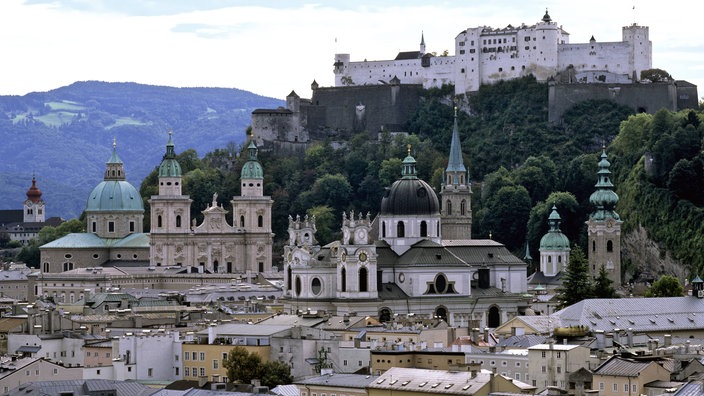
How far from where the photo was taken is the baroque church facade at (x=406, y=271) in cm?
10981

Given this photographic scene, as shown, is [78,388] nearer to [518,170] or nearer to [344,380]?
[344,380]

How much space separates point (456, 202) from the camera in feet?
481

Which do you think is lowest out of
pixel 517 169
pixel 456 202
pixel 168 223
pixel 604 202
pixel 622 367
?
pixel 622 367

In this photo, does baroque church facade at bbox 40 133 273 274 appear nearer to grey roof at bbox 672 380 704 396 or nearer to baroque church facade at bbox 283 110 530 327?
baroque church facade at bbox 283 110 530 327

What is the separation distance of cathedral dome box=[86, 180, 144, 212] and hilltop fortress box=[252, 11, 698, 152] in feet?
91.0

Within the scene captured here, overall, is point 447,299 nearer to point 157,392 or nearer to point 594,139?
point 157,392

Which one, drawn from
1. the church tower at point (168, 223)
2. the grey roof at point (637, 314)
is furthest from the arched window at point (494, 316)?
the church tower at point (168, 223)

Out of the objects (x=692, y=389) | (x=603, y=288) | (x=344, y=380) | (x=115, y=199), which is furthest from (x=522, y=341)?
(x=115, y=199)

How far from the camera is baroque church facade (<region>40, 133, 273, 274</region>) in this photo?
486 feet

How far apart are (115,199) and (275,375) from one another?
274 ft

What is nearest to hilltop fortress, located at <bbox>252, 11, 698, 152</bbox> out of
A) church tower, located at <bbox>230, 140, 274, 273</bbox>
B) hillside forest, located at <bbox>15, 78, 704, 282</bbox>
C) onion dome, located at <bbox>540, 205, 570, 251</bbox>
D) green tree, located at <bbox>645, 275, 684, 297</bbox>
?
hillside forest, located at <bbox>15, 78, 704, 282</bbox>

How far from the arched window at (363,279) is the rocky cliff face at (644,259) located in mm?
31853

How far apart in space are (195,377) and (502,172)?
8680 cm

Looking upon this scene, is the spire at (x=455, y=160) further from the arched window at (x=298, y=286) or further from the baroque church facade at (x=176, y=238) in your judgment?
the arched window at (x=298, y=286)
